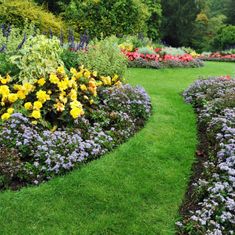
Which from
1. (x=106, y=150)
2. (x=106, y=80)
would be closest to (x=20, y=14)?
(x=106, y=80)

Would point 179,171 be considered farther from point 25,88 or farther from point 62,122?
point 25,88

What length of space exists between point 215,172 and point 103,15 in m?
17.2

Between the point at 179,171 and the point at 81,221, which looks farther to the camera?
the point at 179,171

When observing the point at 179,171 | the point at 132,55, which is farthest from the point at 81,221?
the point at 132,55

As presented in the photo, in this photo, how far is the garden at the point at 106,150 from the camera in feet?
13.8

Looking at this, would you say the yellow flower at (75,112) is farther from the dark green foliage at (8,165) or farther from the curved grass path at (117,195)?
the dark green foliage at (8,165)

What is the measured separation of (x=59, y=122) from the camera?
5742mm

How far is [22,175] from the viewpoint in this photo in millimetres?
4680

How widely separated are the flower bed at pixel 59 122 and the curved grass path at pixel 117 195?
0.67 feet

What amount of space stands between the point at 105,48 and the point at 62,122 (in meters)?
3.33

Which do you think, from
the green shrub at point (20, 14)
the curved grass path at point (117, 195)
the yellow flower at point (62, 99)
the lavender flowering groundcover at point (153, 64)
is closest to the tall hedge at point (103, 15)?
the green shrub at point (20, 14)

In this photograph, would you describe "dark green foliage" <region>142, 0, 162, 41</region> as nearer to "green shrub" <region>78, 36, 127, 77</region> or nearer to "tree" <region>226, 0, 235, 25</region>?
"tree" <region>226, 0, 235, 25</region>

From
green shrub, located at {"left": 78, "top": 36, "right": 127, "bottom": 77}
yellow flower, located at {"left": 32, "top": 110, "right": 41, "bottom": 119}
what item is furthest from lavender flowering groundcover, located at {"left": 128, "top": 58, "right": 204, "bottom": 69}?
yellow flower, located at {"left": 32, "top": 110, "right": 41, "bottom": 119}

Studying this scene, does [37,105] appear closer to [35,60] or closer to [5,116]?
[5,116]
